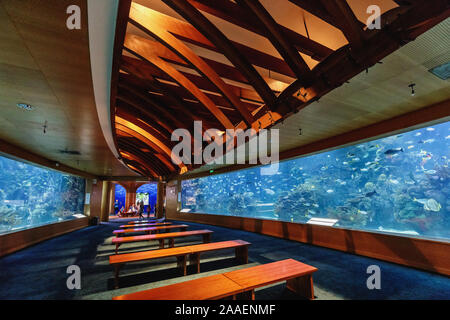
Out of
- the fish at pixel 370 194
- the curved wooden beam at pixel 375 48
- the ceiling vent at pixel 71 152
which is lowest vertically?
the fish at pixel 370 194

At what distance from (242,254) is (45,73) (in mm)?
5210

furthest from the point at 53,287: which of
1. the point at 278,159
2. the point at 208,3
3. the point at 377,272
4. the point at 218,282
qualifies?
the point at 278,159

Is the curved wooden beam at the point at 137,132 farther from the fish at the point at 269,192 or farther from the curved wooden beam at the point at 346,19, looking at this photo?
the curved wooden beam at the point at 346,19

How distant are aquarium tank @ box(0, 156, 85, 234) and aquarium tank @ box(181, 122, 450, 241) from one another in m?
9.44

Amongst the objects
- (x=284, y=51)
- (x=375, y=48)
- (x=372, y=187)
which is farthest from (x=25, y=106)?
(x=372, y=187)

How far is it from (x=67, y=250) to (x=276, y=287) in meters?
7.14

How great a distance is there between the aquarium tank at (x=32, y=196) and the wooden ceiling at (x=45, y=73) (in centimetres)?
221

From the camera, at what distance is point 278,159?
29.5ft

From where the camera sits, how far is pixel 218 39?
10.5ft

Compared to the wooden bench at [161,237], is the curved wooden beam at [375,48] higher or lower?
higher

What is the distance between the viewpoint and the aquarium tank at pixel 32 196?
6.81 metres

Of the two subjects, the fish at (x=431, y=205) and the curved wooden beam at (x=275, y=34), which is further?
the fish at (x=431, y=205)

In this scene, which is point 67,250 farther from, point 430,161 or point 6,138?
point 430,161

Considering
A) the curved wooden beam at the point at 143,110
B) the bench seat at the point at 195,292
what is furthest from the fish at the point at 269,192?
the bench seat at the point at 195,292
